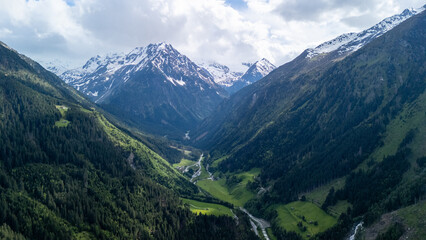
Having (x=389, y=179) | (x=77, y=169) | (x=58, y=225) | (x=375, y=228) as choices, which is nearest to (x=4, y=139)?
(x=77, y=169)

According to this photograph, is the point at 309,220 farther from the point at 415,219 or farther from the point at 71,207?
the point at 71,207

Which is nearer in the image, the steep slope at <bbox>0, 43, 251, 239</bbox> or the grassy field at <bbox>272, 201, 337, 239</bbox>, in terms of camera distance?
the steep slope at <bbox>0, 43, 251, 239</bbox>

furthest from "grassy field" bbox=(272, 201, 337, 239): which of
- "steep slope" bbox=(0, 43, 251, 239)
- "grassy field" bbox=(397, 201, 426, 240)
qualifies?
"grassy field" bbox=(397, 201, 426, 240)

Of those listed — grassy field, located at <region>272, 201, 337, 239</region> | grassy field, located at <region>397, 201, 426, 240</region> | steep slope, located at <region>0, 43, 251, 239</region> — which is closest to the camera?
grassy field, located at <region>397, 201, 426, 240</region>

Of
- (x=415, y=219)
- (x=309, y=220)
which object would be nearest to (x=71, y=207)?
(x=309, y=220)

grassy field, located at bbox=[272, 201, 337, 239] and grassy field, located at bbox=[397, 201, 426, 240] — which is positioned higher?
grassy field, located at bbox=[397, 201, 426, 240]

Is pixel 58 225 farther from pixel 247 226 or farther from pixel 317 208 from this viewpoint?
pixel 317 208

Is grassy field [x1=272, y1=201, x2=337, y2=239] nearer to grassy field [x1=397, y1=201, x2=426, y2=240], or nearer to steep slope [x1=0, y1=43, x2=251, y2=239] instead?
steep slope [x1=0, y1=43, x2=251, y2=239]

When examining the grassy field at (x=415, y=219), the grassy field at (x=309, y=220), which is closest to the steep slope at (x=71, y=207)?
the grassy field at (x=309, y=220)

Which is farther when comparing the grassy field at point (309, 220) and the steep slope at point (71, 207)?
the grassy field at point (309, 220)

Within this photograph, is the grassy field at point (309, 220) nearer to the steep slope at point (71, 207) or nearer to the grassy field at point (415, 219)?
the steep slope at point (71, 207)

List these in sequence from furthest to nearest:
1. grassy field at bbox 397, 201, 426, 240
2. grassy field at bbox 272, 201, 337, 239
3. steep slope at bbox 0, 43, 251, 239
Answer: grassy field at bbox 272, 201, 337, 239, steep slope at bbox 0, 43, 251, 239, grassy field at bbox 397, 201, 426, 240
